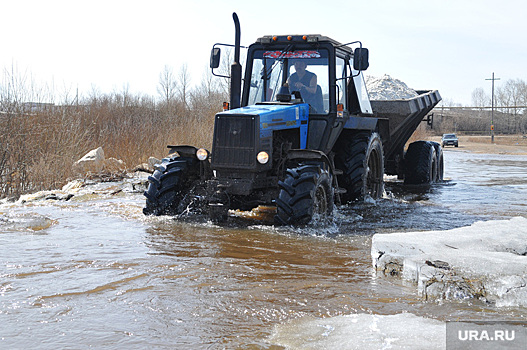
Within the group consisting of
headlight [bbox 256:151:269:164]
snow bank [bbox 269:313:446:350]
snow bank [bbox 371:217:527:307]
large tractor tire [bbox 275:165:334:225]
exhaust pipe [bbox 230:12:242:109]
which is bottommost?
snow bank [bbox 269:313:446:350]

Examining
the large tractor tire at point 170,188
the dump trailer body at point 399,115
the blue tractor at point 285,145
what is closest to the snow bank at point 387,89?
the dump trailer body at point 399,115

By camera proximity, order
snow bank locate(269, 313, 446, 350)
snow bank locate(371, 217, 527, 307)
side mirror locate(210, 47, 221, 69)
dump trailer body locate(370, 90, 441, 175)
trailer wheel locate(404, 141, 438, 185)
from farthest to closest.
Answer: trailer wheel locate(404, 141, 438, 185)
dump trailer body locate(370, 90, 441, 175)
side mirror locate(210, 47, 221, 69)
snow bank locate(371, 217, 527, 307)
snow bank locate(269, 313, 446, 350)

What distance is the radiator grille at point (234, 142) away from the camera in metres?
7.79

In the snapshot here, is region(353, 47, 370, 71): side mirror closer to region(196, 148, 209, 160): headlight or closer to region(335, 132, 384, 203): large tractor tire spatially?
region(335, 132, 384, 203): large tractor tire

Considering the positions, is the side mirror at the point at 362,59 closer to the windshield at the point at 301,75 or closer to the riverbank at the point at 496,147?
the windshield at the point at 301,75

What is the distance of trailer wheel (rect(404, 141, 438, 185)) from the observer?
13.4m

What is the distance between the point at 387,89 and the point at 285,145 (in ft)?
19.9

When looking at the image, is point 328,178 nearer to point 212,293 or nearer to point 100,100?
point 212,293

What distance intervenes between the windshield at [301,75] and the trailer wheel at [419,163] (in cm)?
510

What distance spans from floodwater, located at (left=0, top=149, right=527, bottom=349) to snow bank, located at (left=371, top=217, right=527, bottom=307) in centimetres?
12

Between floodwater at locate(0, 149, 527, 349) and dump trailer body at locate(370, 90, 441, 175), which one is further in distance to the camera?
dump trailer body at locate(370, 90, 441, 175)

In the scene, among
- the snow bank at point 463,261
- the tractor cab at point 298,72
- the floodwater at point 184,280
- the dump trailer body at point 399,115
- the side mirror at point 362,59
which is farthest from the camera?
the dump trailer body at point 399,115

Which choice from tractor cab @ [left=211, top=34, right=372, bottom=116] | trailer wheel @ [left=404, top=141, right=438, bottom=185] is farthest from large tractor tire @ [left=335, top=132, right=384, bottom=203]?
trailer wheel @ [left=404, top=141, right=438, bottom=185]

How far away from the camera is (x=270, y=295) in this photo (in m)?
4.93
